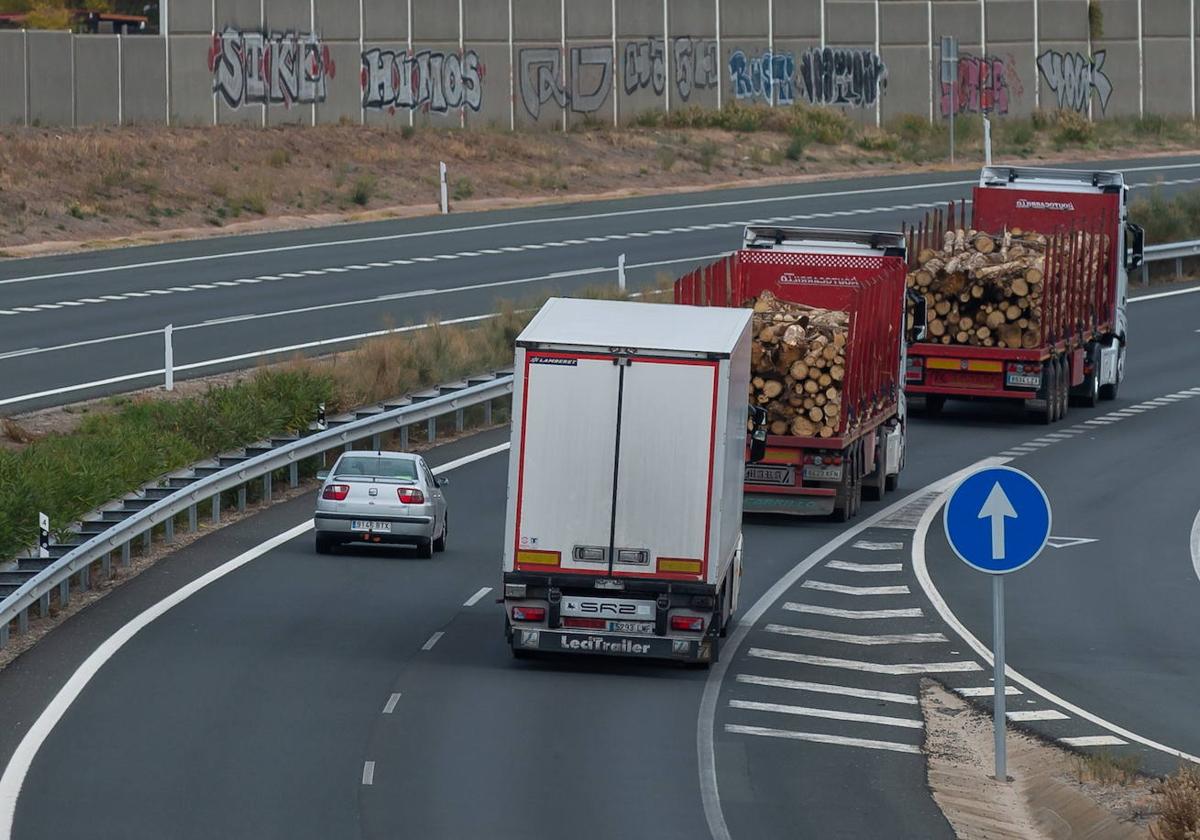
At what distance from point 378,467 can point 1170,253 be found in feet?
107

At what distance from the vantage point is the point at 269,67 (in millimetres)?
62312

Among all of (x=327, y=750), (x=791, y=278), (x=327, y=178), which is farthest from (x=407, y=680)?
(x=327, y=178)

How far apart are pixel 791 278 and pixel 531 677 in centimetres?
1189

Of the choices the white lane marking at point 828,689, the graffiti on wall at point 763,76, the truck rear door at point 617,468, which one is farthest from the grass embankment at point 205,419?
the graffiti on wall at point 763,76

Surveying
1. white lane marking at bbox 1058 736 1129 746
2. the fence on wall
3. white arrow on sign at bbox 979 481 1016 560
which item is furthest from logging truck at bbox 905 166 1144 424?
the fence on wall

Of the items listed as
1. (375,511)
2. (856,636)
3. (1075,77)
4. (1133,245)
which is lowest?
(856,636)

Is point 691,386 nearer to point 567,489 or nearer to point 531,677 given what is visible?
point 567,489

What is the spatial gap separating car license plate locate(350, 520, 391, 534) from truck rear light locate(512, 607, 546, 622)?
530 centimetres

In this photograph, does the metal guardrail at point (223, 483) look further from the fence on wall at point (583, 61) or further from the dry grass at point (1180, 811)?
the fence on wall at point (583, 61)

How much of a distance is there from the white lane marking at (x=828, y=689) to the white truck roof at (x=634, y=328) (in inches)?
114

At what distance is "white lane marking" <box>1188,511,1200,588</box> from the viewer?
84.4 ft

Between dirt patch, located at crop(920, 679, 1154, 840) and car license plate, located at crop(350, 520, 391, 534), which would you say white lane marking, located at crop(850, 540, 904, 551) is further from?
dirt patch, located at crop(920, 679, 1154, 840)

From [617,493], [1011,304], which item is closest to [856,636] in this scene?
[617,493]

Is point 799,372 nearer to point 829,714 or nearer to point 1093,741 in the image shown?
point 829,714
